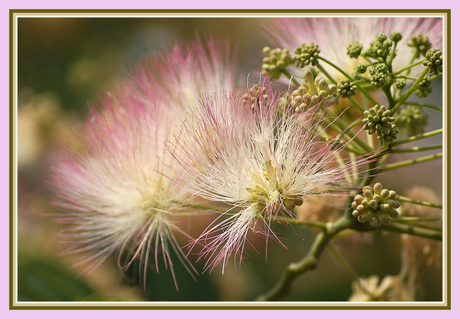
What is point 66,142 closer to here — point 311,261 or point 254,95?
point 254,95

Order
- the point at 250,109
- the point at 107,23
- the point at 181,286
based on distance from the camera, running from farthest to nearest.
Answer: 1. the point at 107,23
2. the point at 181,286
3. the point at 250,109

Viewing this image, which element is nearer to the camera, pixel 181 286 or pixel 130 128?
pixel 130 128

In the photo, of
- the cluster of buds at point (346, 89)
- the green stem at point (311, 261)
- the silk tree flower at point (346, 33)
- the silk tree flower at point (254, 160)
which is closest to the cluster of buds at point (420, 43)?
the silk tree flower at point (346, 33)

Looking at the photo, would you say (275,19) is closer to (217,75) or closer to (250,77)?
(217,75)

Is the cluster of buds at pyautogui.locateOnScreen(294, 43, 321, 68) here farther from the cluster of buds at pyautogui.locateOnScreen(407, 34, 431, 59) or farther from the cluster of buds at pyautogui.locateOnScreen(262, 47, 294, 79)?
the cluster of buds at pyautogui.locateOnScreen(407, 34, 431, 59)

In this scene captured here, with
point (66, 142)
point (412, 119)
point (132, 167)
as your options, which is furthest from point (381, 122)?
point (66, 142)
